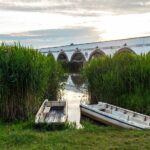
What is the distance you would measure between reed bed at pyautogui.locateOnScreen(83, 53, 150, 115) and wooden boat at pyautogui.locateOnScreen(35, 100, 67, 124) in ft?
4.37

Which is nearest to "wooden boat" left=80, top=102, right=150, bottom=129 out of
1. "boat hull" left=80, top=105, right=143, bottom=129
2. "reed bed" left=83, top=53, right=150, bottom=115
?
"boat hull" left=80, top=105, right=143, bottom=129

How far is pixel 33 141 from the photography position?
634cm

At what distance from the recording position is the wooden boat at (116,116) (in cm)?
772

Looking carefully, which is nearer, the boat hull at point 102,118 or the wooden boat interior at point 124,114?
the boat hull at point 102,118

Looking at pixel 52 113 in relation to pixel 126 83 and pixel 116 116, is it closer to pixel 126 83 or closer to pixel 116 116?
pixel 116 116

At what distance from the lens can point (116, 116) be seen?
856cm

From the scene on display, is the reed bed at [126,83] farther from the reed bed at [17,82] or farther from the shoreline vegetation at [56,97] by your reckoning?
the reed bed at [17,82]

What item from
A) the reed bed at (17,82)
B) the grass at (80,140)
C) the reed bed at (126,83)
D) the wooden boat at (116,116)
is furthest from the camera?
the reed bed at (126,83)

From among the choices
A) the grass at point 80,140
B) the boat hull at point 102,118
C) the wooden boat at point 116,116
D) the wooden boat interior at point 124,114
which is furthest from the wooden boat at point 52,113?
the wooden boat interior at point 124,114

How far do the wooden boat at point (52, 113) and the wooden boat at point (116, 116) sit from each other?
682 millimetres

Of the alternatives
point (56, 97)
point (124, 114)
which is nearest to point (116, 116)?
point (124, 114)

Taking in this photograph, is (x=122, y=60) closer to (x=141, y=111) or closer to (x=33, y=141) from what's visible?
(x=141, y=111)

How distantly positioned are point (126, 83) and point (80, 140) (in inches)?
170

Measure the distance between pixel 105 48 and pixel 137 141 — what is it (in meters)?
23.4
